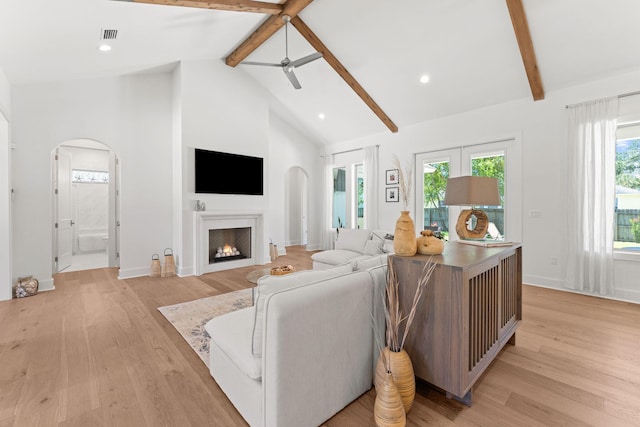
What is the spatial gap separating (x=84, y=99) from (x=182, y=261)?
298 centimetres

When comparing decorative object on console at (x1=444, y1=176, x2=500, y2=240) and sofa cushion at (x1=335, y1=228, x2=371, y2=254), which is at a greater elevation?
decorative object on console at (x1=444, y1=176, x2=500, y2=240)

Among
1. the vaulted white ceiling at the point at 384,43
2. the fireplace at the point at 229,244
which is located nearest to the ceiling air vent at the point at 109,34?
the vaulted white ceiling at the point at 384,43

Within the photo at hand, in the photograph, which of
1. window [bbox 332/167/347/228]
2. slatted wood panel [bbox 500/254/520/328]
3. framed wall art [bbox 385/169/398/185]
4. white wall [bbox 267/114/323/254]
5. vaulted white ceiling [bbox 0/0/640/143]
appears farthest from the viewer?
window [bbox 332/167/347/228]

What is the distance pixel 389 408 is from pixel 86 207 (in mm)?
9142

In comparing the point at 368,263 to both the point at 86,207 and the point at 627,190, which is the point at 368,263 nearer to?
the point at 627,190

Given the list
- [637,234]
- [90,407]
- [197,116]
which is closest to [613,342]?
[637,234]

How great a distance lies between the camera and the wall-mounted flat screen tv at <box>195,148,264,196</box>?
5.17m

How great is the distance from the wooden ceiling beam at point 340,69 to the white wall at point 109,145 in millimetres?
2694

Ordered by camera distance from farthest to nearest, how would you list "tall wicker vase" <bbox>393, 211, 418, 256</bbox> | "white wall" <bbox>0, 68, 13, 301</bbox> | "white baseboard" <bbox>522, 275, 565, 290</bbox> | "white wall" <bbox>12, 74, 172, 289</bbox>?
"white baseboard" <bbox>522, 275, 565, 290</bbox>
"white wall" <bbox>12, 74, 172, 289</bbox>
"white wall" <bbox>0, 68, 13, 301</bbox>
"tall wicker vase" <bbox>393, 211, 418, 256</bbox>

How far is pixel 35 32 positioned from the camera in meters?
3.01

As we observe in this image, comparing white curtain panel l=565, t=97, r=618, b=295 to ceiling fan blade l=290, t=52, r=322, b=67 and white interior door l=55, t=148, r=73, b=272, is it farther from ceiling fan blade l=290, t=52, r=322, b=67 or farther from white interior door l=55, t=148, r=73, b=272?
white interior door l=55, t=148, r=73, b=272

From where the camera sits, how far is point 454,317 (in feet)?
5.23

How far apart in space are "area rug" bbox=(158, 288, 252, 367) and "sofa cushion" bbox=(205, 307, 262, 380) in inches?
22.0

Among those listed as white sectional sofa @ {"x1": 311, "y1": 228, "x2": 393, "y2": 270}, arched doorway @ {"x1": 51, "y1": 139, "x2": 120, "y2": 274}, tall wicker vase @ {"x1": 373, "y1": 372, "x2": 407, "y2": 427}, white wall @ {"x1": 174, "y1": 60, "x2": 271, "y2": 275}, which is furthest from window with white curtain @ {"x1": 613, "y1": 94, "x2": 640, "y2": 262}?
arched doorway @ {"x1": 51, "y1": 139, "x2": 120, "y2": 274}
